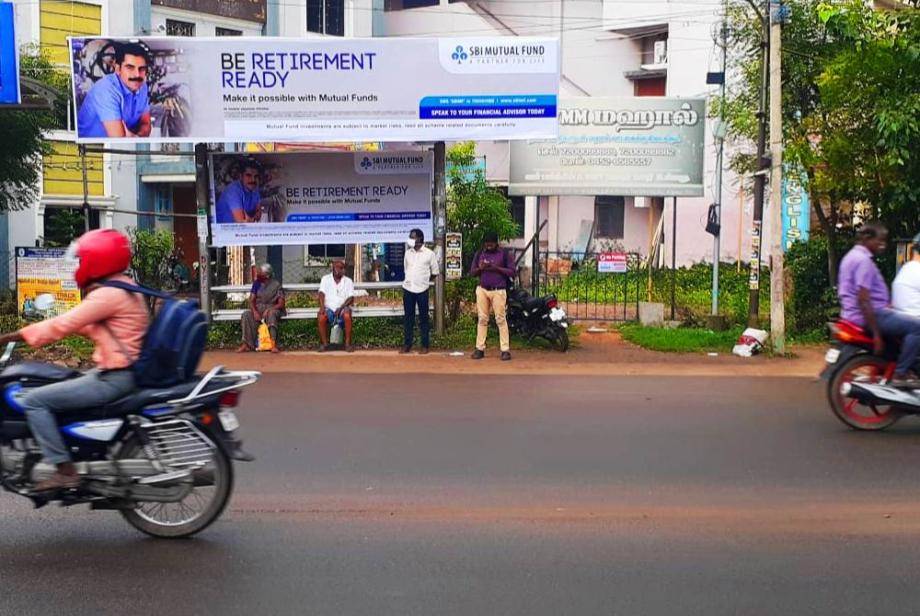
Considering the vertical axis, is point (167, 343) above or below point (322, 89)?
below

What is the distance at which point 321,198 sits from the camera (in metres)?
15.7

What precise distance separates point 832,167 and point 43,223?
70.1 ft

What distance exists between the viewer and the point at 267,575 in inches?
204

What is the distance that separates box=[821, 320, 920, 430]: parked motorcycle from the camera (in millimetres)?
8672

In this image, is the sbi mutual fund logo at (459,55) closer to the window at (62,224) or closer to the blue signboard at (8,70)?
the blue signboard at (8,70)

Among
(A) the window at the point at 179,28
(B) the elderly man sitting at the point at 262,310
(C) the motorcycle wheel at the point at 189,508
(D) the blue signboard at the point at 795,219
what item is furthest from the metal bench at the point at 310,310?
(A) the window at the point at 179,28

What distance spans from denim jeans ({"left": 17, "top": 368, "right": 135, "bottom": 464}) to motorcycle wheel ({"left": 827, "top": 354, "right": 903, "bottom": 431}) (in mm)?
6194

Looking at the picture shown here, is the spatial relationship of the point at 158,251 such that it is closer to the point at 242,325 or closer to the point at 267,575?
the point at 242,325

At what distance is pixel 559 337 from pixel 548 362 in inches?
30.7

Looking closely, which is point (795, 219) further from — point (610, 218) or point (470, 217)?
point (470, 217)

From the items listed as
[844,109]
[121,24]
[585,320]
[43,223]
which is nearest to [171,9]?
[121,24]

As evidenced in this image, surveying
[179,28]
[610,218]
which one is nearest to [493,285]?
[610,218]

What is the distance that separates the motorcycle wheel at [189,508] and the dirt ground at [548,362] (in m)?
7.19

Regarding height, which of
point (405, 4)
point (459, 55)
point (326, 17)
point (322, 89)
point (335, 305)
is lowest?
point (335, 305)
